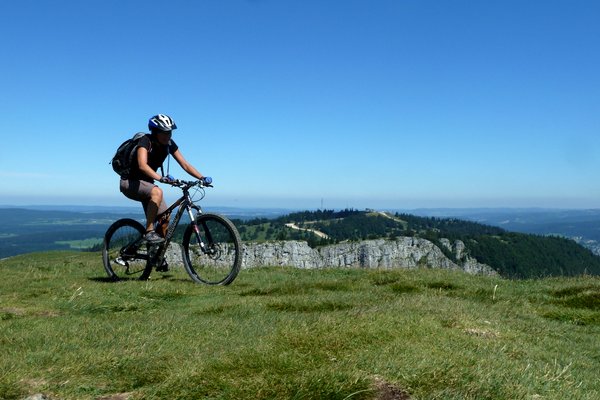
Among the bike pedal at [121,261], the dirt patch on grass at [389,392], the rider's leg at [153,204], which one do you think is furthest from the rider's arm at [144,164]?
the dirt patch on grass at [389,392]

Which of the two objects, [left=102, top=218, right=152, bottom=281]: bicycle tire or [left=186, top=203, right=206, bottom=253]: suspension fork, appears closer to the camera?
[left=186, top=203, right=206, bottom=253]: suspension fork

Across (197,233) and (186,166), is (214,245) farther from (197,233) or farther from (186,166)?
(186,166)

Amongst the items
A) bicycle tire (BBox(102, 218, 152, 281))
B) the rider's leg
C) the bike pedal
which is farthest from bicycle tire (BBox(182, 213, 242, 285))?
the bike pedal

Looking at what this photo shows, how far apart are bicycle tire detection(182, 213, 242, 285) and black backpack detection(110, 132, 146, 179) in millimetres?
2219

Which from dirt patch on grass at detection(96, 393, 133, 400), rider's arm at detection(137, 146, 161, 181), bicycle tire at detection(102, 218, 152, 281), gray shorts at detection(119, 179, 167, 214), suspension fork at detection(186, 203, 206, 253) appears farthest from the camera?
bicycle tire at detection(102, 218, 152, 281)

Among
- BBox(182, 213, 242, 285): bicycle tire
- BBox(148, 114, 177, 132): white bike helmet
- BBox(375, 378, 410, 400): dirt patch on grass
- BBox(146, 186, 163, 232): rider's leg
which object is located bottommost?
BBox(375, 378, 410, 400): dirt patch on grass

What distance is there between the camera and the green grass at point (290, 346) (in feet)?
16.4

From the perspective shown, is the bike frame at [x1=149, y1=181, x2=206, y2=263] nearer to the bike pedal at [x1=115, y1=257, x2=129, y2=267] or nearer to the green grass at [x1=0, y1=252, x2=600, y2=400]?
the bike pedal at [x1=115, y1=257, x2=129, y2=267]

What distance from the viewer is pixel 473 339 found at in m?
6.51

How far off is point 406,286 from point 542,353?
21.1ft

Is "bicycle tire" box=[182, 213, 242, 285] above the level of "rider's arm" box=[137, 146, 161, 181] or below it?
below

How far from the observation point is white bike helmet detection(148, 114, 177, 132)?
13.1m

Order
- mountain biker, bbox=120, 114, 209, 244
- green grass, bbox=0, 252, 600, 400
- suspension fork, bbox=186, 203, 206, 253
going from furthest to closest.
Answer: suspension fork, bbox=186, 203, 206, 253
mountain biker, bbox=120, 114, 209, 244
green grass, bbox=0, 252, 600, 400

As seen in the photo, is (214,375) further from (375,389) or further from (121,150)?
(121,150)
